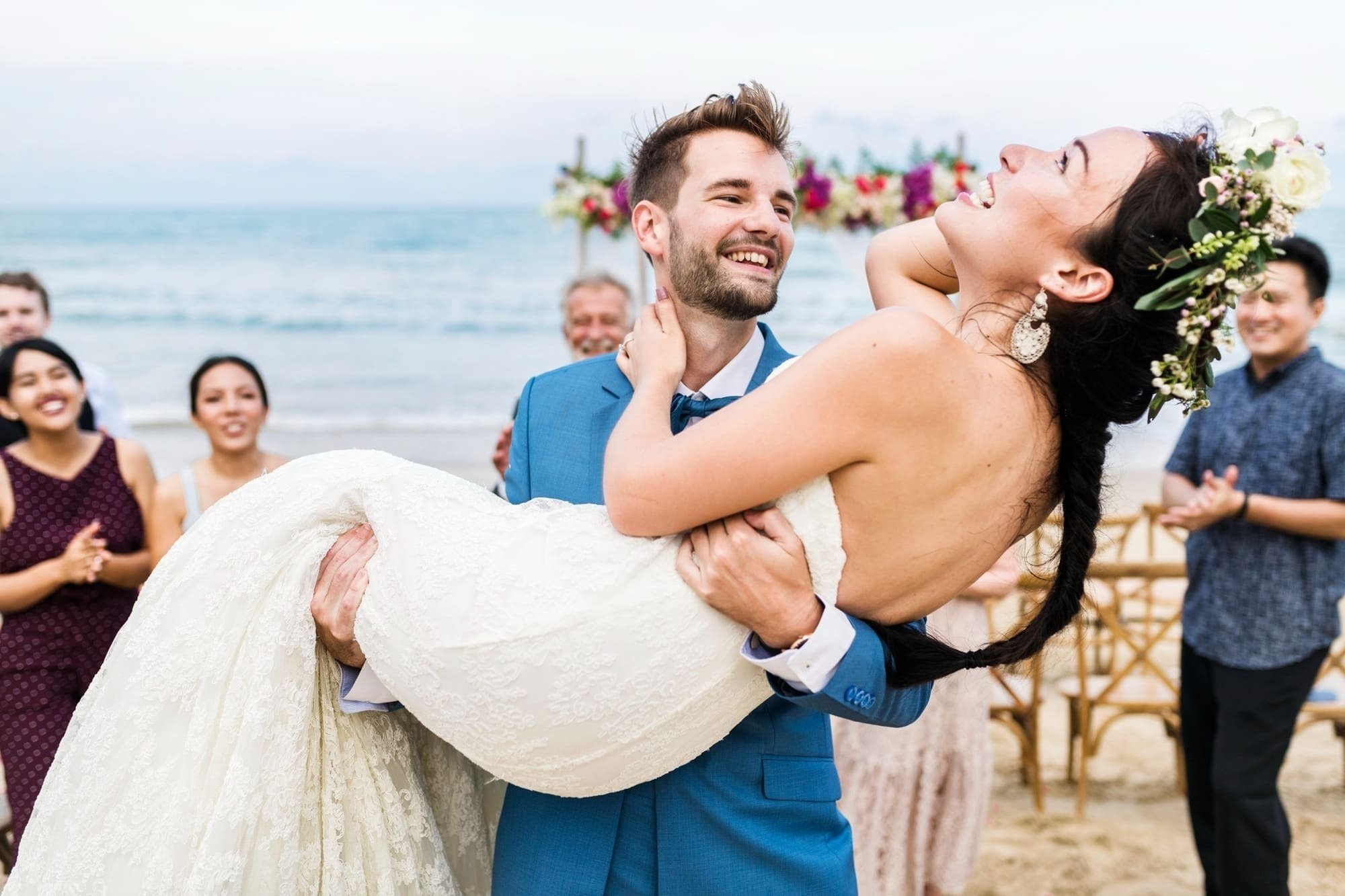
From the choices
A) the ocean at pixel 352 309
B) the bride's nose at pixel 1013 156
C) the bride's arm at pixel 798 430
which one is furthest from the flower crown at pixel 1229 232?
the ocean at pixel 352 309

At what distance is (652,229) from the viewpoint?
2.79m

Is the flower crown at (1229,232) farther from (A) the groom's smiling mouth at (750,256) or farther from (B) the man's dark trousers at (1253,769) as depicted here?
(B) the man's dark trousers at (1253,769)

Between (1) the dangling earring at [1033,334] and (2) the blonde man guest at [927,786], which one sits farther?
(2) the blonde man guest at [927,786]

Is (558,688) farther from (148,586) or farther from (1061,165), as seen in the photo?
(1061,165)

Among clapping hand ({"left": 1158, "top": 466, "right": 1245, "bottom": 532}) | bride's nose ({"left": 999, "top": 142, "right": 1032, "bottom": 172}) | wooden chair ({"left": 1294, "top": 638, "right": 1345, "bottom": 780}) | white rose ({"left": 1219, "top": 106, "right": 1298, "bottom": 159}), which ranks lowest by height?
wooden chair ({"left": 1294, "top": 638, "right": 1345, "bottom": 780})

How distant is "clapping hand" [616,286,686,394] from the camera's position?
229cm

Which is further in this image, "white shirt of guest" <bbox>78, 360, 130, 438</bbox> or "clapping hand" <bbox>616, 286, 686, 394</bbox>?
"white shirt of guest" <bbox>78, 360, 130, 438</bbox>

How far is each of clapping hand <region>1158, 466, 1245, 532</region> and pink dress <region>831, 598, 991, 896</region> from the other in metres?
0.89

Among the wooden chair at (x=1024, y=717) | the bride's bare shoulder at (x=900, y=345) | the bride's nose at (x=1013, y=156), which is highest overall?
the bride's nose at (x=1013, y=156)

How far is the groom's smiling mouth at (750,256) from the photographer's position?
2.57 meters

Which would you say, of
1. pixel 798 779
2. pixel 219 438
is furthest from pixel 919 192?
pixel 798 779

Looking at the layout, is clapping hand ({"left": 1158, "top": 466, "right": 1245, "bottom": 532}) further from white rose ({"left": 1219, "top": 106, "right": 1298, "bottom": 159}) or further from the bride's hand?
the bride's hand

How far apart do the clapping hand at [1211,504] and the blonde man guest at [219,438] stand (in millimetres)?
3674

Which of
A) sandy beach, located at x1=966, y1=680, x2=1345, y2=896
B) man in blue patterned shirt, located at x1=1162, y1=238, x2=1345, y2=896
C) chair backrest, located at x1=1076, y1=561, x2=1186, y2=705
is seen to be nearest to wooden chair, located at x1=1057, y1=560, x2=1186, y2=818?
chair backrest, located at x1=1076, y1=561, x2=1186, y2=705
